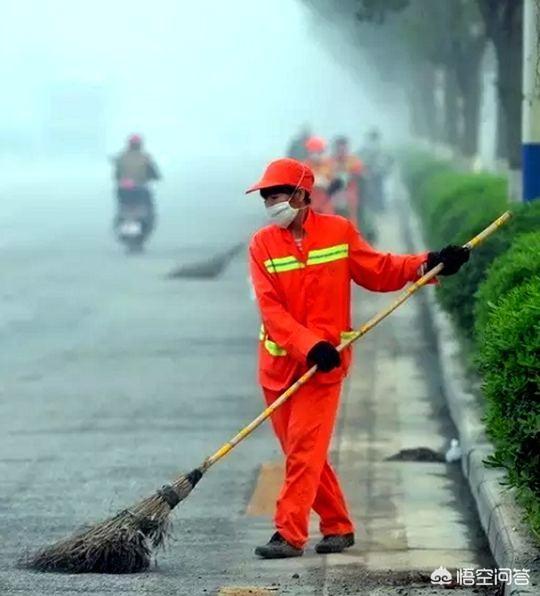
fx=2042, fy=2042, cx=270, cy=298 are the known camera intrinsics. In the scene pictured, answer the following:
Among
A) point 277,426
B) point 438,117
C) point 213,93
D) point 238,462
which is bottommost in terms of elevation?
point 213,93

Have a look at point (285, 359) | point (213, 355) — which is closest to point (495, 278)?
point (285, 359)

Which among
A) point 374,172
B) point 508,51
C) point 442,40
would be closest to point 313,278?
point 508,51

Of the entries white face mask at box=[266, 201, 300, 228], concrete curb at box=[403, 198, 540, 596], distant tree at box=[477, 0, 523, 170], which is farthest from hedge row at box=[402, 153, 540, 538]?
distant tree at box=[477, 0, 523, 170]

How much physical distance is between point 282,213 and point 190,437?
358 cm

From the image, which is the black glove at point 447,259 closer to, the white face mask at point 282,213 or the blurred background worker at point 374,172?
the white face mask at point 282,213

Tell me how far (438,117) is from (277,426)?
38.8 m

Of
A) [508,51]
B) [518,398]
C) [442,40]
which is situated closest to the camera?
[518,398]

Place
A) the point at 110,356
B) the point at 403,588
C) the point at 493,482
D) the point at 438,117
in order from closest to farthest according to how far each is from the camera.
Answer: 1. the point at 403,588
2. the point at 493,482
3. the point at 110,356
4. the point at 438,117

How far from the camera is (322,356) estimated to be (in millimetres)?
7746

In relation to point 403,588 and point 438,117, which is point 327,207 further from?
point 438,117

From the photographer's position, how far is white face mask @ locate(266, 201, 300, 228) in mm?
7934

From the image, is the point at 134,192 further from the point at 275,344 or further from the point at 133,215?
the point at 275,344

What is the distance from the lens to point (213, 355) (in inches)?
608

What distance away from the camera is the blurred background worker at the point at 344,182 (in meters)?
22.9
